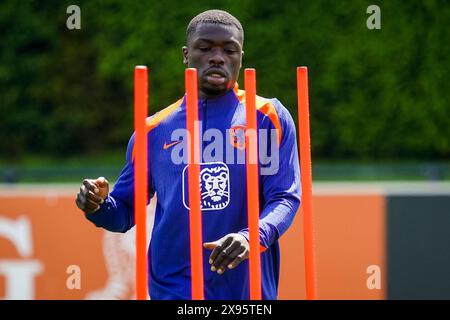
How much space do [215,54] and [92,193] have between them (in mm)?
605

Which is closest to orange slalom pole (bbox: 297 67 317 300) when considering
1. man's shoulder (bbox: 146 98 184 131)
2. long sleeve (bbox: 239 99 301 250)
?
long sleeve (bbox: 239 99 301 250)

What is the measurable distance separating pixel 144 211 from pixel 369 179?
468 cm

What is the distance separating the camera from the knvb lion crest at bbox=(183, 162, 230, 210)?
9.22ft

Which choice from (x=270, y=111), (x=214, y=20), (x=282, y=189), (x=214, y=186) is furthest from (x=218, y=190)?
(x=214, y=20)

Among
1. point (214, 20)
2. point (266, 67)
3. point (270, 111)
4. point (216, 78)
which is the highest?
point (266, 67)

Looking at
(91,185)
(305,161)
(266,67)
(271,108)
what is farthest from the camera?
(266,67)

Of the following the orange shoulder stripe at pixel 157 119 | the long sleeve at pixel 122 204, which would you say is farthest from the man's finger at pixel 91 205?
the orange shoulder stripe at pixel 157 119

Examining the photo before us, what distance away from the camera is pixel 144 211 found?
94.7 inches

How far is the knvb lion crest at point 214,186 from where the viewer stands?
281 cm

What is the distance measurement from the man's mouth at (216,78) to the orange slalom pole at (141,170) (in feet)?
1.52

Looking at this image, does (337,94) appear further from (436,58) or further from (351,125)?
(436,58)

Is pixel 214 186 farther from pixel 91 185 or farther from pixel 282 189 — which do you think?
pixel 91 185

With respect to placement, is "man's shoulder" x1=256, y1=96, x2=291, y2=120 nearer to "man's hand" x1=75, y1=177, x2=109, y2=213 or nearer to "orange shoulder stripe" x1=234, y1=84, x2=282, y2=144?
"orange shoulder stripe" x1=234, y1=84, x2=282, y2=144

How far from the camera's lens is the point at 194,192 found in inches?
94.5
